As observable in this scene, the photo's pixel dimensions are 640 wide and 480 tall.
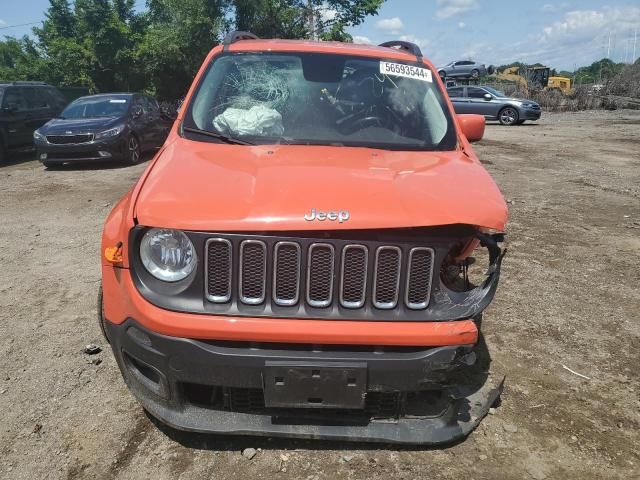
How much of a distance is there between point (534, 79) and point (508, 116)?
19.4 m

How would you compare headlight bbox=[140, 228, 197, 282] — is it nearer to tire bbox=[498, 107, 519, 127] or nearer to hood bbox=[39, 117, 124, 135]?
hood bbox=[39, 117, 124, 135]

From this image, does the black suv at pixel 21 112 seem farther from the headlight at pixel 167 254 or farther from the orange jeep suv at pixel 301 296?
the headlight at pixel 167 254

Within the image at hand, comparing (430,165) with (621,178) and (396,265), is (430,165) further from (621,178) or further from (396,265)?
(621,178)

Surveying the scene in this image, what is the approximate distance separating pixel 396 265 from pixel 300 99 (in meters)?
1.59

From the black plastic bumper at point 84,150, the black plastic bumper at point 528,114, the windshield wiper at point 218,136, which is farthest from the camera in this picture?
the black plastic bumper at point 528,114

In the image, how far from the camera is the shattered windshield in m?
3.22

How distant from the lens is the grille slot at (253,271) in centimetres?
222

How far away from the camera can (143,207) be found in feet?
7.58

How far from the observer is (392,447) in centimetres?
265

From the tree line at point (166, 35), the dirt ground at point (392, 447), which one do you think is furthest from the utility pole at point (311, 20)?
the dirt ground at point (392, 447)

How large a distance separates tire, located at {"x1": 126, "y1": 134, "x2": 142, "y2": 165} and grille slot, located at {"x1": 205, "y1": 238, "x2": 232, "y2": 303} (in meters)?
9.86

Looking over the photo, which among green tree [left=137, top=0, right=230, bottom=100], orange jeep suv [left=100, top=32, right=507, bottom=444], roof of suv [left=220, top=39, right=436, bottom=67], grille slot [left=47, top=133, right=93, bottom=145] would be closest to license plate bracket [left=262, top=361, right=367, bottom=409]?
orange jeep suv [left=100, top=32, right=507, bottom=444]

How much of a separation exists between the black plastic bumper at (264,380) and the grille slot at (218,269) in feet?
0.68

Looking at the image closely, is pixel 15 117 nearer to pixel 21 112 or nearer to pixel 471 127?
pixel 21 112
